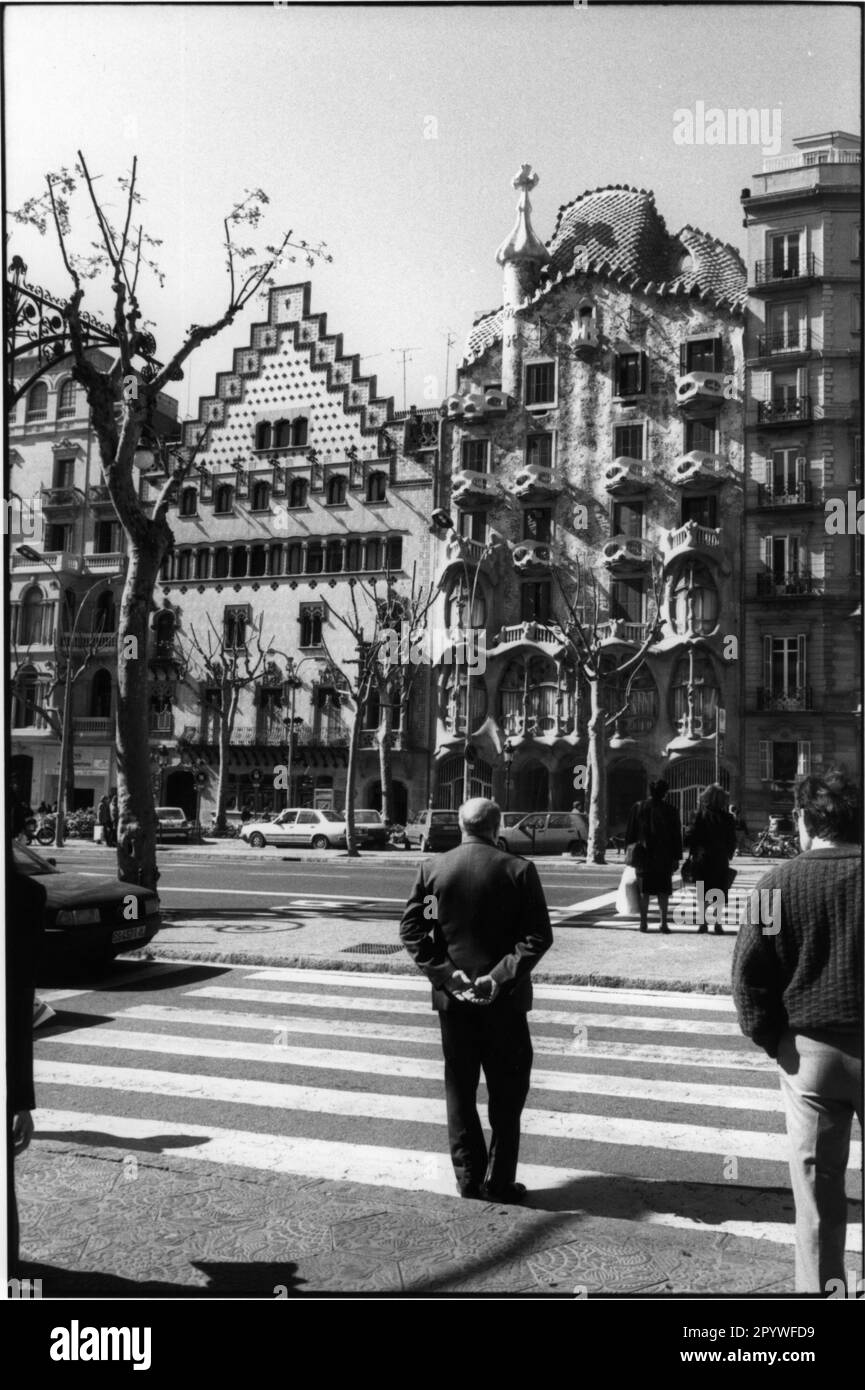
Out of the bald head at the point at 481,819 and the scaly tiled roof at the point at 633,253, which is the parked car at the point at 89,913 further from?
the scaly tiled roof at the point at 633,253

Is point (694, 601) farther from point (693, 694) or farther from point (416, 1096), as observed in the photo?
point (416, 1096)

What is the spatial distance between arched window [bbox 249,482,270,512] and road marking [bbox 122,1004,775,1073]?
3.57 metres

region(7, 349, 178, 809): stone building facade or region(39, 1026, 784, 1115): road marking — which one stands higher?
region(7, 349, 178, 809): stone building facade

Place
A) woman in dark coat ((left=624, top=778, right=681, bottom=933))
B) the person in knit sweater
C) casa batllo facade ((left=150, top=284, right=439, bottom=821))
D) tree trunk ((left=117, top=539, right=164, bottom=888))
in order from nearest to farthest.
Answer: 1. the person in knit sweater
2. casa batllo facade ((left=150, top=284, right=439, bottom=821))
3. tree trunk ((left=117, top=539, right=164, bottom=888))
4. woman in dark coat ((left=624, top=778, right=681, bottom=933))

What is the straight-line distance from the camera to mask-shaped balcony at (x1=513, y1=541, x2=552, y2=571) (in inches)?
284

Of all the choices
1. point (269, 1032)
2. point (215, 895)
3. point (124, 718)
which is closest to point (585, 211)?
point (124, 718)

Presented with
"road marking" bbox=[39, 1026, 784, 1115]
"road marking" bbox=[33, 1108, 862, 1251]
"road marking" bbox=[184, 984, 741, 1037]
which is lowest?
"road marking" bbox=[184, 984, 741, 1037]

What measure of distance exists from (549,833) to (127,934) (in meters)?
4.36

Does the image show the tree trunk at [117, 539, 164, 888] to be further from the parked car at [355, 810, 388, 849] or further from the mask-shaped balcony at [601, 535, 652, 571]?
the mask-shaped balcony at [601, 535, 652, 571]

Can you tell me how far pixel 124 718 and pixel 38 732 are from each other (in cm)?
235

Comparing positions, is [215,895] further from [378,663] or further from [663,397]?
[663,397]

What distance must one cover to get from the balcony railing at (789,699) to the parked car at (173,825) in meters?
4.67

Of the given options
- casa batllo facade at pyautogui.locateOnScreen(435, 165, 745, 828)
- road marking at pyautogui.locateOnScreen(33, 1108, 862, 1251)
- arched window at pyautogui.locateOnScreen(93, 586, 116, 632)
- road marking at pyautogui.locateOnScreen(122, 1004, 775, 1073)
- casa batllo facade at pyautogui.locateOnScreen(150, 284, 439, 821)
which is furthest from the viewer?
arched window at pyautogui.locateOnScreen(93, 586, 116, 632)

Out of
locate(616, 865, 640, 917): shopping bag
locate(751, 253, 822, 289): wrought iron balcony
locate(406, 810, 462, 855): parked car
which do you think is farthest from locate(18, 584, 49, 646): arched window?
locate(616, 865, 640, 917): shopping bag
